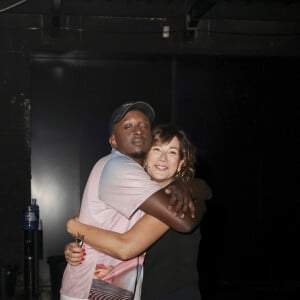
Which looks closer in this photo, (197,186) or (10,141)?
(197,186)

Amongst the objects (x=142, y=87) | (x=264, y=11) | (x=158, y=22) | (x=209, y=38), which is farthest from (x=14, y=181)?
(x=264, y=11)

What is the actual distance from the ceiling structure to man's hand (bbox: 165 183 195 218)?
3.88 metres

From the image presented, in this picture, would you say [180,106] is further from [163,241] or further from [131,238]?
[131,238]

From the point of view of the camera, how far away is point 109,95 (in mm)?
6125

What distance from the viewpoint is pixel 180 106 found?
20.6 feet

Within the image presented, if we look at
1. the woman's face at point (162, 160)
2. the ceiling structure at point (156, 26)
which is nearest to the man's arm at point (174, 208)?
the woman's face at point (162, 160)

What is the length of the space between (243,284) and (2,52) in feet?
14.6

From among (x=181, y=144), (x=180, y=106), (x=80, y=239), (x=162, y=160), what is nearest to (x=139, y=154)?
(x=162, y=160)

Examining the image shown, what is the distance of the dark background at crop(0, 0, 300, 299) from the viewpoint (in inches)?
233

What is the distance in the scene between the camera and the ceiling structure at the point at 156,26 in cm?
584

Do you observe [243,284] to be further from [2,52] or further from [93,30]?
[2,52]

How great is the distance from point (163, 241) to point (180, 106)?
4.20 metres

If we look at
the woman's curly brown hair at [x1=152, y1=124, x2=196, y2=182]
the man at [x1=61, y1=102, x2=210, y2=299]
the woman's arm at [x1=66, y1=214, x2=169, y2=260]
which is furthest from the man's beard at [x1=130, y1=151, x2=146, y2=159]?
the woman's arm at [x1=66, y1=214, x2=169, y2=260]

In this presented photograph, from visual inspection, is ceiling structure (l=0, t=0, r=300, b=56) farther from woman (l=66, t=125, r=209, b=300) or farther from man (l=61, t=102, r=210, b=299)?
man (l=61, t=102, r=210, b=299)
